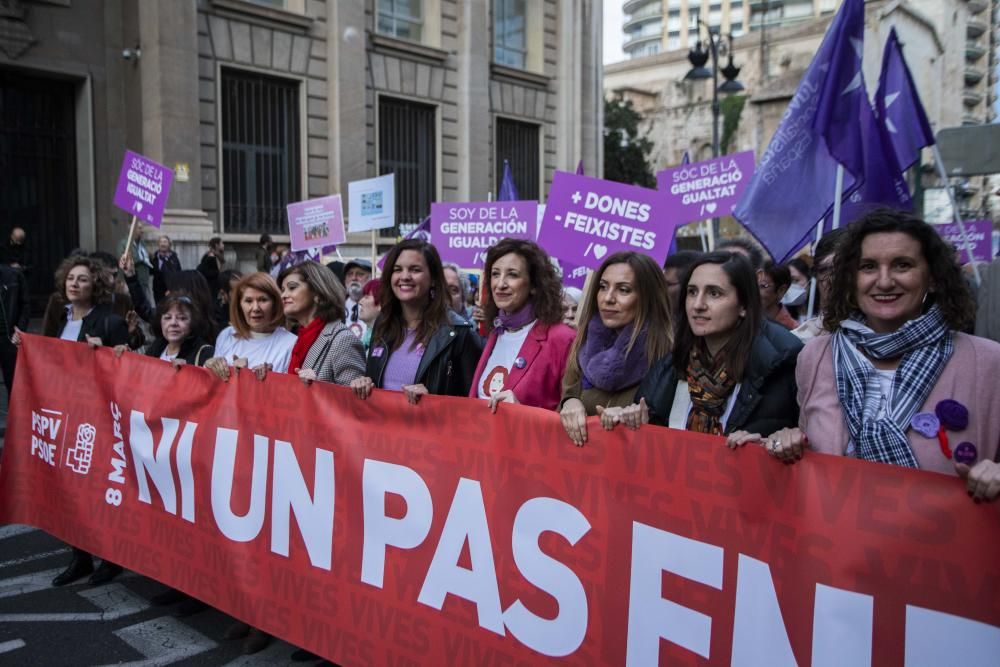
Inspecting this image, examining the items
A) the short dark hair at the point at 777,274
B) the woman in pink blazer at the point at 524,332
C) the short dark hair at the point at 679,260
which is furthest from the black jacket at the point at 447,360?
the short dark hair at the point at 777,274

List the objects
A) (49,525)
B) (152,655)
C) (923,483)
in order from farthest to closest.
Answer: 1. (49,525)
2. (152,655)
3. (923,483)

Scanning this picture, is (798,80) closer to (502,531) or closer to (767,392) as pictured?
(767,392)

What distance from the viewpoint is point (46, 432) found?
4.71 meters

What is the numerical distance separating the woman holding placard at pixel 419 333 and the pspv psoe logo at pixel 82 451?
1.62 meters

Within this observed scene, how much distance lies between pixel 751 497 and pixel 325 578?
1.76 m

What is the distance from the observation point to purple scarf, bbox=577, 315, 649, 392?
3211 mm

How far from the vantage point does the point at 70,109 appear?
13.6 metres

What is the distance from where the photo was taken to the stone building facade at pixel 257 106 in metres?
13.2

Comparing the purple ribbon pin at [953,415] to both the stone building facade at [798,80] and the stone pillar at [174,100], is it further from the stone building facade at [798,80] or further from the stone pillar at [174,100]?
the stone building facade at [798,80]

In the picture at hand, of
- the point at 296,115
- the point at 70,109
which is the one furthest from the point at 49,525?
the point at 296,115

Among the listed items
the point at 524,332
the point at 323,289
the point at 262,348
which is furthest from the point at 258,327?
the point at 524,332

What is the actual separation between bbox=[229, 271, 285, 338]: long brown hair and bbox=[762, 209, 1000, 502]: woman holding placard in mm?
2798

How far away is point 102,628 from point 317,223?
18.9ft

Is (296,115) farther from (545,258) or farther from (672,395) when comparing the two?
(672,395)
